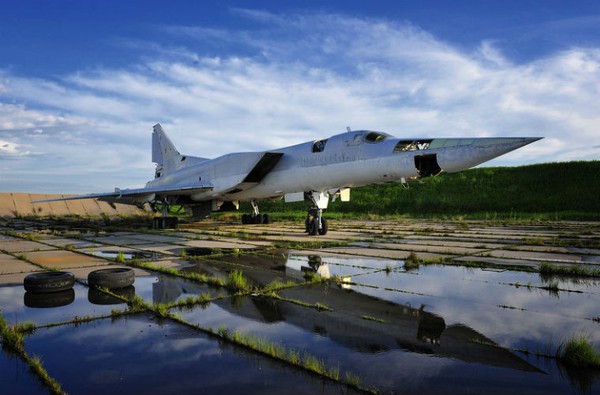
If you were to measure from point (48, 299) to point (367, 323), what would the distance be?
3.21 m

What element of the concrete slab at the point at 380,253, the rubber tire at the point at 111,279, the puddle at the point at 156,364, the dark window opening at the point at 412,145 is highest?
the dark window opening at the point at 412,145

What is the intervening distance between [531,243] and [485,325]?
24.7 feet

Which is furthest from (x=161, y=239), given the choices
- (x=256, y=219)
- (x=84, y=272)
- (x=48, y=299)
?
(x=256, y=219)

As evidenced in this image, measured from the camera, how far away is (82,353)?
Answer: 275 cm

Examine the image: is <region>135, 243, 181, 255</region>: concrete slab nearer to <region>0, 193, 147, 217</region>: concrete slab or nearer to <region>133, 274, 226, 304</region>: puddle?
<region>133, 274, 226, 304</region>: puddle

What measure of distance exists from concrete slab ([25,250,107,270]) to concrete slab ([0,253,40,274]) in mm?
173

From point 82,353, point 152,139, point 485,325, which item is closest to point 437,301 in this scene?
point 485,325

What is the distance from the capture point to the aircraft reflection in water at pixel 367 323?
9.21 ft

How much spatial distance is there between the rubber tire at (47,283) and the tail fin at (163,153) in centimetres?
1751

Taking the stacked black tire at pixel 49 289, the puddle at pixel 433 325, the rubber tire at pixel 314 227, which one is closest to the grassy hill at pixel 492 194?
the rubber tire at pixel 314 227

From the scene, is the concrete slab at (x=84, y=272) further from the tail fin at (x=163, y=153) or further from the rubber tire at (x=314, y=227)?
the tail fin at (x=163, y=153)

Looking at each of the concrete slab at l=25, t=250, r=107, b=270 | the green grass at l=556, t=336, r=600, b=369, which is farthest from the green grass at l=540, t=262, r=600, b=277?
the concrete slab at l=25, t=250, r=107, b=270

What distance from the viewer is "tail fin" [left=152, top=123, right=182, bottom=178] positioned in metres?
22.0

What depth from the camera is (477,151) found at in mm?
8727
